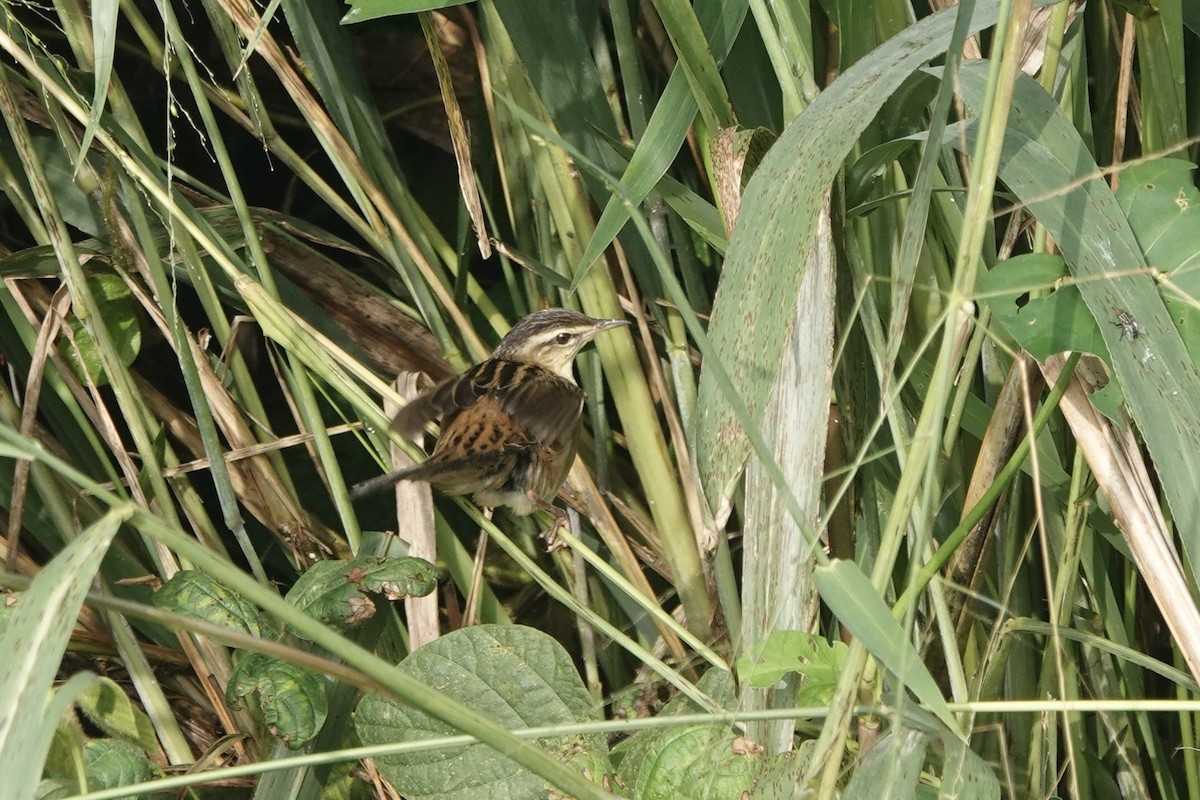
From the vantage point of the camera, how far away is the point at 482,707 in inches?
82.7

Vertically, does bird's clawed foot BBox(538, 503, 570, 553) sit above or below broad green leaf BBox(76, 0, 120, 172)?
below

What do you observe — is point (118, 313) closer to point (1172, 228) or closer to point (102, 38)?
point (102, 38)

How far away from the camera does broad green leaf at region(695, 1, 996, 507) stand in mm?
1427

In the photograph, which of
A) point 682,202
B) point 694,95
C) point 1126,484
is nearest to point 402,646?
point 682,202

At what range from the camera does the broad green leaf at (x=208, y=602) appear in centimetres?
198

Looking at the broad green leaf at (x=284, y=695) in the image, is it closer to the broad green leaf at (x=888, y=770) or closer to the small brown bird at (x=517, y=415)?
the small brown bird at (x=517, y=415)

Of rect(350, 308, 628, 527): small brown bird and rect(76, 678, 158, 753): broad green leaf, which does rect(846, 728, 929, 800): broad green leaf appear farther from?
rect(76, 678, 158, 753): broad green leaf

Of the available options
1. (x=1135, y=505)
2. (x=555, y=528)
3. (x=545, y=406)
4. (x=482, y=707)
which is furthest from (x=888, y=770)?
A: (x=545, y=406)

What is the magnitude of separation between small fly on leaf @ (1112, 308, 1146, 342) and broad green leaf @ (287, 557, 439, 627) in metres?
1.20

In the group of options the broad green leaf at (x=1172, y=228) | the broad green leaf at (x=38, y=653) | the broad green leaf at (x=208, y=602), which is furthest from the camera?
the broad green leaf at (x=208, y=602)

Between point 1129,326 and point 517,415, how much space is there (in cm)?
155

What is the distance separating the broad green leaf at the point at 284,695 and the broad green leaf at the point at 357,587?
0.11 m

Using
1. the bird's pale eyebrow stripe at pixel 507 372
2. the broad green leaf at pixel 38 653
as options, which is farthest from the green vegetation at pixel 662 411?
the bird's pale eyebrow stripe at pixel 507 372

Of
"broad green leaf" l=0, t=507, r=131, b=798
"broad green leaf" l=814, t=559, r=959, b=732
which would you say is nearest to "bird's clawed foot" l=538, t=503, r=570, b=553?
"broad green leaf" l=814, t=559, r=959, b=732
